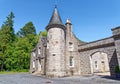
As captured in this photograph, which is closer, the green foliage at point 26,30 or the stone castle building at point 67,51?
the stone castle building at point 67,51

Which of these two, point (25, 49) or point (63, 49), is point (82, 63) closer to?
point (63, 49)

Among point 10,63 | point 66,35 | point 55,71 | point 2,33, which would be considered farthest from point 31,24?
point 55,71

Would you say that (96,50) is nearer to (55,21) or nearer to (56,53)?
(56,53)

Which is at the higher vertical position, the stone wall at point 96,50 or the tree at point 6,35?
the tree at point 6,35

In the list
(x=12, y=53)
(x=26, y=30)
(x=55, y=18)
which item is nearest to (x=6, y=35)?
(x=12, y=53)

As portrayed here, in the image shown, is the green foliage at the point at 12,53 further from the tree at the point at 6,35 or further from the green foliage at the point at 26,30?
the green foliage at the point at 26,30

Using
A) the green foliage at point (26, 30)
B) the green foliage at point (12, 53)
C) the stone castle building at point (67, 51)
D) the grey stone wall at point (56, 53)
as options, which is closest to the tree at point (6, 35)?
the green foliage at point (12, 53)

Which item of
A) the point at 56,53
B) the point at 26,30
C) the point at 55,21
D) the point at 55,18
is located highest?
the point at 26,30

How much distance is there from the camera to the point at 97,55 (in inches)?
1015

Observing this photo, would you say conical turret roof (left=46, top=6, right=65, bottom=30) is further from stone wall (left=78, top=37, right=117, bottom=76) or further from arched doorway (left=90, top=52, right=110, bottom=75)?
arched doorway (left=90, top=52, right=110, bottom=75)

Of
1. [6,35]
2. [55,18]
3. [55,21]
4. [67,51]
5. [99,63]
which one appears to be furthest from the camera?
[6,35]

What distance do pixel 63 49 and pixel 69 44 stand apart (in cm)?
222

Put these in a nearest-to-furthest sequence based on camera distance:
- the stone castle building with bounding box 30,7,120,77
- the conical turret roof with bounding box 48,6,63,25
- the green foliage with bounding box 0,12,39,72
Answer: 1. the stone castle building with bounding box 30,7,120,77
2. the conical turret roof with bounding box 48,6,63,25
3. the green foliage with bounding box 0,12,39,72

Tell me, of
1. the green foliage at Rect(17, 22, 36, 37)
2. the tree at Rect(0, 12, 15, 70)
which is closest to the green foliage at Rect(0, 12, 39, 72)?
the tree at Rect(0, 12, 15, 70)
